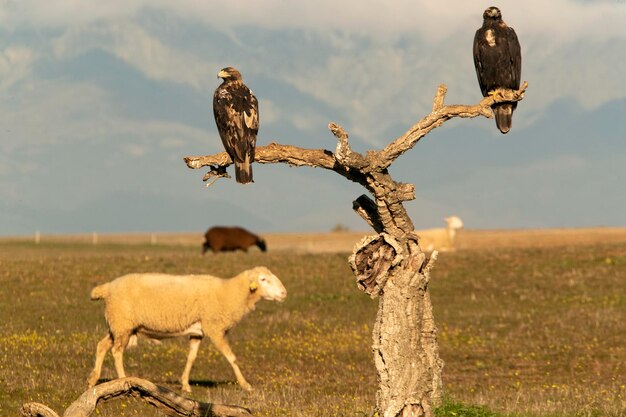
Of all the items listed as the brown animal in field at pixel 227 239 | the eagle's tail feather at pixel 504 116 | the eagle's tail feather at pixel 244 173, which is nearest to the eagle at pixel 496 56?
the eagle's tail feather at pixel 504 116

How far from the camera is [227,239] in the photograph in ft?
204

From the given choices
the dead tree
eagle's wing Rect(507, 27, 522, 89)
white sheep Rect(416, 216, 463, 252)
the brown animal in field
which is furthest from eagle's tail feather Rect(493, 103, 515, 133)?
the brown animal in field

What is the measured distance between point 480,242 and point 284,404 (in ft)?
217

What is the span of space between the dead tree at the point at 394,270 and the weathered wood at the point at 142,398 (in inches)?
82.4

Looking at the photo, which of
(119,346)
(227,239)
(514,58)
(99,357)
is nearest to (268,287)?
(119,346)

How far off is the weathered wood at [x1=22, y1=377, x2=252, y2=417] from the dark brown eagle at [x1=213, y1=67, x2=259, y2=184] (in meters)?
3.09

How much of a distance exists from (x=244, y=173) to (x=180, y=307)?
7.15 m

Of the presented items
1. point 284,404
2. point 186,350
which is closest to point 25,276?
point 186,350

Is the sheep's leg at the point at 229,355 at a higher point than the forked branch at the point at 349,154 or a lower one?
lower

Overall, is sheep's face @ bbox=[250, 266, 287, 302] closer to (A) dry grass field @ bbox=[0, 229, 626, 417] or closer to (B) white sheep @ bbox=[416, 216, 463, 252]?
(A) dry grass field @ bbox=[0, 229, 626, 417]

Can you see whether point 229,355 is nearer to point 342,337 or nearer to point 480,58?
point 480,58

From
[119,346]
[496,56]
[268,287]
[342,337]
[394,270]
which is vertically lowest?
[342,337]

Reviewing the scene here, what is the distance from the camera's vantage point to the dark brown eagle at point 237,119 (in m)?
13.7

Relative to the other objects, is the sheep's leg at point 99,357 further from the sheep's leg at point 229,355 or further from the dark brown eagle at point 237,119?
the dark brown eagle at point 237,119
